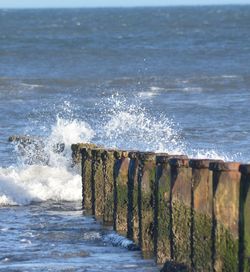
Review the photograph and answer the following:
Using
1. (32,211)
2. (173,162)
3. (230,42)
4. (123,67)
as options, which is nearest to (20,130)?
(32,211)

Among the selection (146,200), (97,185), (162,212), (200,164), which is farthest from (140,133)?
(200,164)

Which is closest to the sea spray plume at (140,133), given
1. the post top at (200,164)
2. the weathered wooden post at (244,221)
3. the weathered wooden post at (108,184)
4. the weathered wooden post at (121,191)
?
the weathered wooden post at (108,184)

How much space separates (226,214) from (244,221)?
1.17 feet

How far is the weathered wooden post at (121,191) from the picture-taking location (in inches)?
465

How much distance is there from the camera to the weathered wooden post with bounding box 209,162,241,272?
8406mm

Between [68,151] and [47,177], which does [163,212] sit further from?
[68,151]

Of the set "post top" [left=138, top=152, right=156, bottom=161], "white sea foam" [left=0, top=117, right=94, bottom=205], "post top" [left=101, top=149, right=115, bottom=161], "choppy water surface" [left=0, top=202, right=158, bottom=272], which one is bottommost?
"choppy water surface" [left=0, top=202, right=158, bottom=272]

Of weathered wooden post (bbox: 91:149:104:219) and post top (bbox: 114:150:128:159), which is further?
weathered wooden post (bbox: 91:149:104:219)

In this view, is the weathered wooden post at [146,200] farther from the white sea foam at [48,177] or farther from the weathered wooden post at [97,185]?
the white sea foam at [48,177]

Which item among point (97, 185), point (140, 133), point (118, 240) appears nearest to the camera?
point (118, 240)

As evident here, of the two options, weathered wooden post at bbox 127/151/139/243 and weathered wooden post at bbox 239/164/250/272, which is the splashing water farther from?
weathered wooden post at bbox 239/164/250/272

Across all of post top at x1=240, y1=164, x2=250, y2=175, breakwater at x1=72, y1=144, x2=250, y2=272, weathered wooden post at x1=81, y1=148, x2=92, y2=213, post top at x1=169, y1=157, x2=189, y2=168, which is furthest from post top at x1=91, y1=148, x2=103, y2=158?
post top at x1=240, y1=164, x2=250, y2=175

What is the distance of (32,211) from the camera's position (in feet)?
47.2

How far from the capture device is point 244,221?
323 inches
